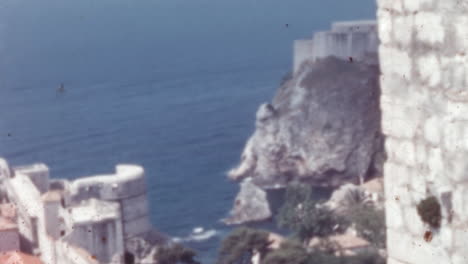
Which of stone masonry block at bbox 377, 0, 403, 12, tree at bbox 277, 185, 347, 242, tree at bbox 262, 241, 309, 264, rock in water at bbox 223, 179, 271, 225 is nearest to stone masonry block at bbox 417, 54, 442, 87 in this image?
stone masonry block at bbox 377, 0, 403, 12

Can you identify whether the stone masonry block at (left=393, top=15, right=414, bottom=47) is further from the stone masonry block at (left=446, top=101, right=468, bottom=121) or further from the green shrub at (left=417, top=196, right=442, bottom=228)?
the green shrub at (left=417, top=196, right=442, bottom=228)

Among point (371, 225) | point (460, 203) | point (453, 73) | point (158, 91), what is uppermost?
point (453, 73)

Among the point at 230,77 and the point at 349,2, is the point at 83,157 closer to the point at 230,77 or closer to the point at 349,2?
the point at 230,77

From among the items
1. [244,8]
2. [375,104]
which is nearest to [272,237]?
[375,104]

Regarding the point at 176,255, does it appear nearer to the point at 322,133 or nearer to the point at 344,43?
the point at 344,43

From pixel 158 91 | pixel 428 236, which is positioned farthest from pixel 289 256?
pixel 158 91
